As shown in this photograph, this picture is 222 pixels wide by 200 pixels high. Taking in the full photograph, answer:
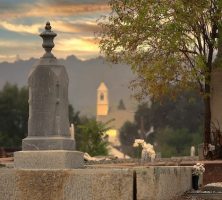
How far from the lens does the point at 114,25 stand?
31.5 meters

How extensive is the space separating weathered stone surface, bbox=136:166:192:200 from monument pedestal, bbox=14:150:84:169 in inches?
93.7

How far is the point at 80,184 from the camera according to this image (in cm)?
1370

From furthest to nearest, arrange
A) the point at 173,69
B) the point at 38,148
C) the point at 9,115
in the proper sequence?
the point at 9,115 → the point at 173,69 → the point at 38,148

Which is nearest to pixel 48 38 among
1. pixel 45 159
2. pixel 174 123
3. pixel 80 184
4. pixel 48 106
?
pixel 48 106

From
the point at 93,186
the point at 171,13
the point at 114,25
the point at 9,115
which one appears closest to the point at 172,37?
the point at 171,13

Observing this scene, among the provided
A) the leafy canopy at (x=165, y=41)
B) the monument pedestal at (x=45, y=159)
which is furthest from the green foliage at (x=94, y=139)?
the monument pedestal at (x=45, y=159)

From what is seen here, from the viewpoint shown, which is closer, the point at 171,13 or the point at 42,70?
the point at 42,70

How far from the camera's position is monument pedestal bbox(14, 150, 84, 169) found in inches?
664

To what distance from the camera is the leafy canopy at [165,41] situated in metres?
29.4

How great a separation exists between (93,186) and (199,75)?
57.7 feet

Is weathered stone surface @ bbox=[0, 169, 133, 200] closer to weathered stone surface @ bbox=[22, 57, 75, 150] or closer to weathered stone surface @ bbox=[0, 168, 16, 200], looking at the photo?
weathered stone surface @ bbox=[0, 168, 16, 200]

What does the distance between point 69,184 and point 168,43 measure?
54.3 ft

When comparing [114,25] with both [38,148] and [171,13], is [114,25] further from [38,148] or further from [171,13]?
[38,148]

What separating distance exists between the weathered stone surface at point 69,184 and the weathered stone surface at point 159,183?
0.77 ft
